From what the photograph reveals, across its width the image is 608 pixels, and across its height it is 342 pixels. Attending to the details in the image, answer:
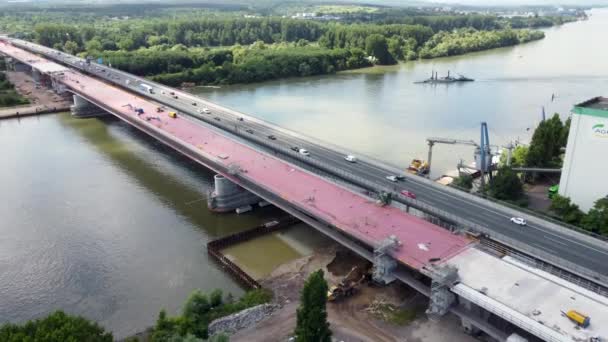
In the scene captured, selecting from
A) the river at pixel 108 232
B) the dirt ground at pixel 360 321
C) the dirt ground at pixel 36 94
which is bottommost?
the river at pixel 108 232

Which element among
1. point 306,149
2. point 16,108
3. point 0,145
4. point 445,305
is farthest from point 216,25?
point 445,305

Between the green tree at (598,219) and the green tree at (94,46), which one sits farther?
the green tree at (94,46)

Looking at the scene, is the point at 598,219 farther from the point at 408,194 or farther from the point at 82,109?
the point at 82,109

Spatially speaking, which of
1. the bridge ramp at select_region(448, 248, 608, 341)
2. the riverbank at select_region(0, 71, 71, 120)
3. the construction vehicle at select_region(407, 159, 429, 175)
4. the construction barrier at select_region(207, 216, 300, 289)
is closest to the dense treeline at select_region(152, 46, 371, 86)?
the riverbank at select_region(0, 71, 71, 120)

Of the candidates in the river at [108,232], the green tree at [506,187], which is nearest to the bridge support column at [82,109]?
the river at [108,232]

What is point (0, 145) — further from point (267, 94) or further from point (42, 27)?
point (42, 27)

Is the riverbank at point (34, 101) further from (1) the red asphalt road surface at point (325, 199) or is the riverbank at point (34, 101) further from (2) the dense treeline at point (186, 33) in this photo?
(2) the dense treeline at point (186, 33)

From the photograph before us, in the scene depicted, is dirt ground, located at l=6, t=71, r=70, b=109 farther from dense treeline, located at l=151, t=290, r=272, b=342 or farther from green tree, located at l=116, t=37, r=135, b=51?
dense treeline, located at l=151, t=290, r=272, b=342
